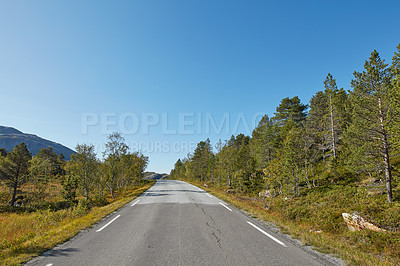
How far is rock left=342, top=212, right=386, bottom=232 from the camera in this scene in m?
9.37

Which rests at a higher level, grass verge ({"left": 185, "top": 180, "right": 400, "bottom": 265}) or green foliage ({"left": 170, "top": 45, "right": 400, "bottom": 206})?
green foliage ({"left": 170, "top": 45, "right": 400, "bottom": 206})

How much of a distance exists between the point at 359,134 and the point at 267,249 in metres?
13.9

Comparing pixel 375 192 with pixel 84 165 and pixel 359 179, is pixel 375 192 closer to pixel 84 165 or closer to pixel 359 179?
pixel 359 179

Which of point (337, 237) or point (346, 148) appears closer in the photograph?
point (337, 237)

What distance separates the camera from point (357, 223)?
10.1 meters

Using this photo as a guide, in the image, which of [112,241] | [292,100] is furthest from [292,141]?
[292,100]

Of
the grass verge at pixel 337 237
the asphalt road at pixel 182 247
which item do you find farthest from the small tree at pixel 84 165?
the grass verge at pixel 337 237

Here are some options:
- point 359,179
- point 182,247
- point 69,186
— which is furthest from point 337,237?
point 69,186

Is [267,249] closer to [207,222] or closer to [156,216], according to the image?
[207,222]

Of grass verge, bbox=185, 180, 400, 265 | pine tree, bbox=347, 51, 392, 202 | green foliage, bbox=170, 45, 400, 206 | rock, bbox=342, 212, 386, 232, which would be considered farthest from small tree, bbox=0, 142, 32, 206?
pine tree, bbox=347, 51, 392, 202

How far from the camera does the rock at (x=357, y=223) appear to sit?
9370mm

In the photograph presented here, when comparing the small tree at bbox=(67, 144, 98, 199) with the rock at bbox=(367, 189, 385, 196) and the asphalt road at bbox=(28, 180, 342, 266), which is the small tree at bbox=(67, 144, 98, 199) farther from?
the rock at bbox=(367, 189, 385, 196)

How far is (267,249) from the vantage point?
17.5 ft

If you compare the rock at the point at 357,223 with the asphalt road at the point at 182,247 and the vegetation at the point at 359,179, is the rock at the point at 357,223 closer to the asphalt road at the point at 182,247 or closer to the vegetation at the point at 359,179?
the vegetation at the point at 359,179
